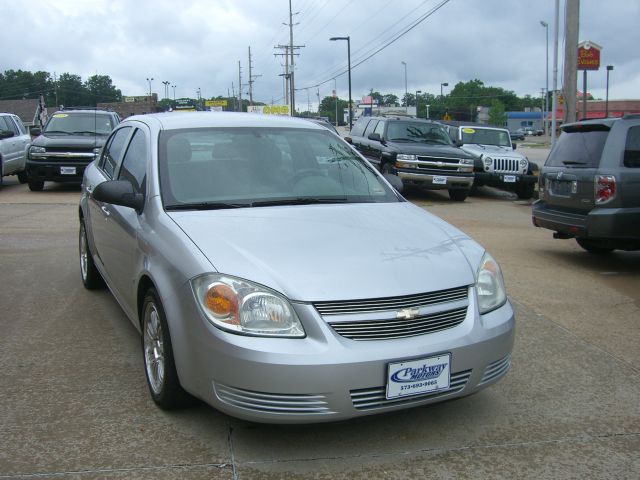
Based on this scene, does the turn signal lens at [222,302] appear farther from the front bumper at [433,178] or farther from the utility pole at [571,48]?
the utility pole at [571,48]

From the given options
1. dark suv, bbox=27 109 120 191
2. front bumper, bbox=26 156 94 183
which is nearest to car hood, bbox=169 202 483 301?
dark suv, bbox=27 109 120 191

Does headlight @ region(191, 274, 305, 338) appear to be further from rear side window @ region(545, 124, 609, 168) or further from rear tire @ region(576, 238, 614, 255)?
rear tire @ region(576, 238, 614, 255)

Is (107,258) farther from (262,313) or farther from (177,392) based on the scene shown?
(262,313)

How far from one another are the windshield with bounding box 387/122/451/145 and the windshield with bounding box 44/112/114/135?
21.5ft

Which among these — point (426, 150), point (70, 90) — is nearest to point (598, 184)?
point (426, 150)

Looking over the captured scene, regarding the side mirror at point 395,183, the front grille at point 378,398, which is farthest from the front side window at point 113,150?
the front grille at point 378,398

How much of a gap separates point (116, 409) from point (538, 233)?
323 inches

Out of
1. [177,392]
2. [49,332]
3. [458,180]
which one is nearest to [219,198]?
[177,392]

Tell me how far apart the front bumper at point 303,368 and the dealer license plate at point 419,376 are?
29 millimetres

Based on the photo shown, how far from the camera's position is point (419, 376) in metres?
3.14

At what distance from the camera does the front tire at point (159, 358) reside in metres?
3.49

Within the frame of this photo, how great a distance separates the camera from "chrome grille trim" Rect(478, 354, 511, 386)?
3430mm

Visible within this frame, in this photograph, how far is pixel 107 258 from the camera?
5.12 meters

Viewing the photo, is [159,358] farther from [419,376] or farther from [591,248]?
[591,248]
